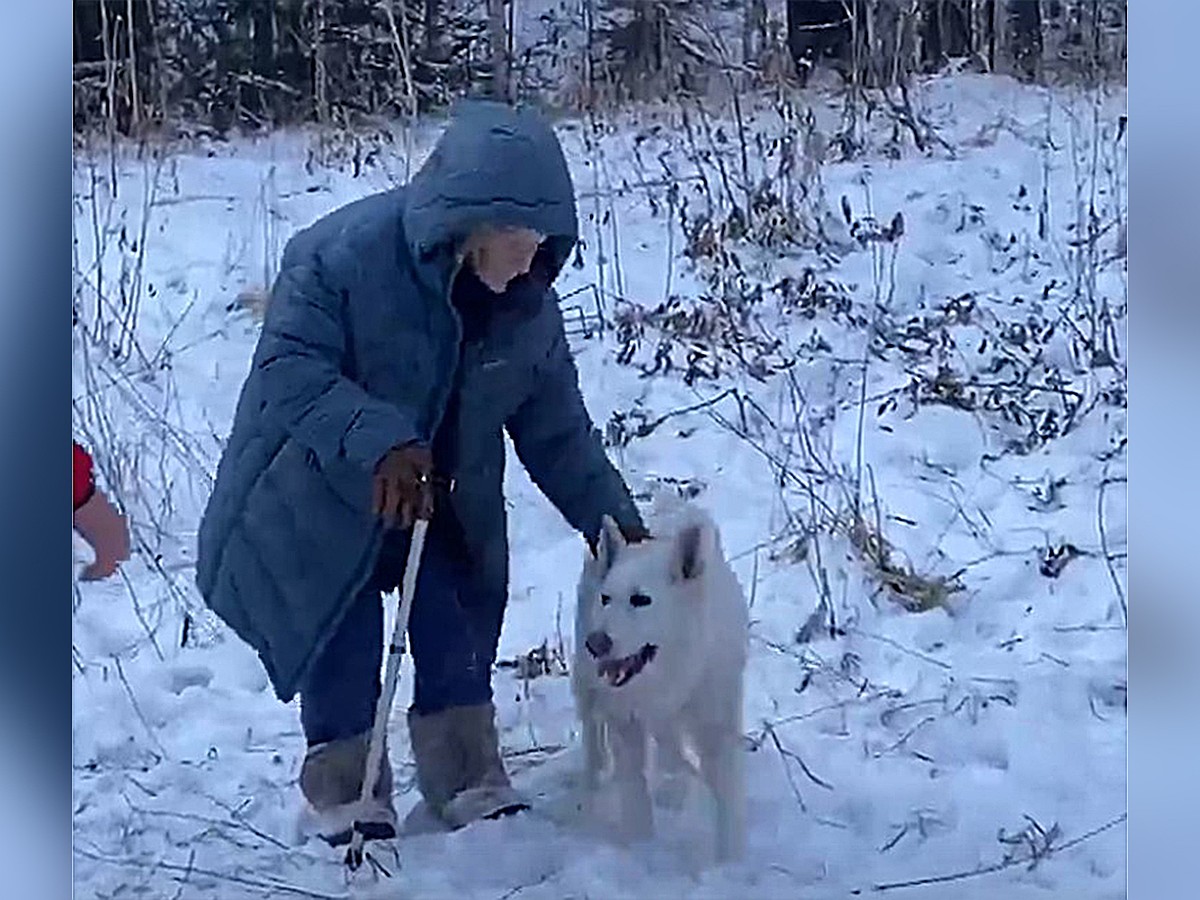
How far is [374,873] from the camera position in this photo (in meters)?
2.78

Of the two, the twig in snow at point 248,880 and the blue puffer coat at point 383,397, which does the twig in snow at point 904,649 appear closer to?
the blue puffer coat at point 383,397

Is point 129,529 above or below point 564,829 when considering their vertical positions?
above

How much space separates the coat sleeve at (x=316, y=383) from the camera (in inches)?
108

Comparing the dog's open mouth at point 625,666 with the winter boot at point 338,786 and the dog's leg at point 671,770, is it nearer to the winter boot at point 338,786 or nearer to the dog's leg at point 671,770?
the dog's leg at point 671,770

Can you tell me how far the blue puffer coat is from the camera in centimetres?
273

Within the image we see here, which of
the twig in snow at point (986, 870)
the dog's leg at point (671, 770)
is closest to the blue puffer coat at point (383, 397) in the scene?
the dog's leg at point (671, 770)

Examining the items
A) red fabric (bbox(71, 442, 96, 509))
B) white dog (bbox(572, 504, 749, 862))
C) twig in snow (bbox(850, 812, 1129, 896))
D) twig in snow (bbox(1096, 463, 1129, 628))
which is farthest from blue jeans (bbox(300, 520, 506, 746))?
twig in snow (bbox(1096, 463, 1129, 628))

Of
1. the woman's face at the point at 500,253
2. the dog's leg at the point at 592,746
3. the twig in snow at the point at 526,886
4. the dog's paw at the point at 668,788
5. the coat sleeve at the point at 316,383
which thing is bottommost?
the twig in snow at the point at 526,886

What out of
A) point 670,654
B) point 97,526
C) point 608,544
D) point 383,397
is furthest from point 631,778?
point 97,526

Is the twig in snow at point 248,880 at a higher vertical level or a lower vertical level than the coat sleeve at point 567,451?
lower
